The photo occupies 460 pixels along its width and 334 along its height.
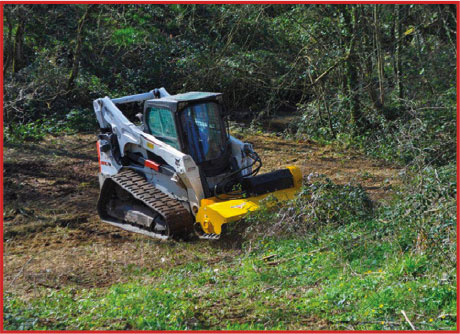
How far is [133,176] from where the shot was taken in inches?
350

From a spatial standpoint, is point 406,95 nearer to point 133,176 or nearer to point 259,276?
point 133,176

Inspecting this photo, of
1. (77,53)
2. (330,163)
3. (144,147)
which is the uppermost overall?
(77,53)

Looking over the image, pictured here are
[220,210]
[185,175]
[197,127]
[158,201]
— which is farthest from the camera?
[197,127]

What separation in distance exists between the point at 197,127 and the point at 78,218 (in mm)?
2525

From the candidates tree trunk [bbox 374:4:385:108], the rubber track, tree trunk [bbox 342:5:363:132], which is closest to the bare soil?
the rubber track

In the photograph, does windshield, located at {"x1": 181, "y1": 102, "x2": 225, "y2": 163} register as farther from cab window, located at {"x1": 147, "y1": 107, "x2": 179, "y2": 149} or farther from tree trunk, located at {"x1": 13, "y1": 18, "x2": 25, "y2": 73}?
tree trunk, located at {"x1": 13, "y1": 18, "x2": 25, "y2": 73}

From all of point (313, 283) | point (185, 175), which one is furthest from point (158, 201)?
point (313, 283)

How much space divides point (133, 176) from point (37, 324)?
3.89m

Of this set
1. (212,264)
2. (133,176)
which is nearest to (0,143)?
(133,176)

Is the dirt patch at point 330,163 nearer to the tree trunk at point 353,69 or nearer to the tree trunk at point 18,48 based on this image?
the tree trunk at point 353,69

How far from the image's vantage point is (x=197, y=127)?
327 inches

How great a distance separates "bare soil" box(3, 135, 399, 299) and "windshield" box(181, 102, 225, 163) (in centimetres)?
135

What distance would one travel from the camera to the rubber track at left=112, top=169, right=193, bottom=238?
25.8 ft

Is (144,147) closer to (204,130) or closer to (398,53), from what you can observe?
(204,130)
